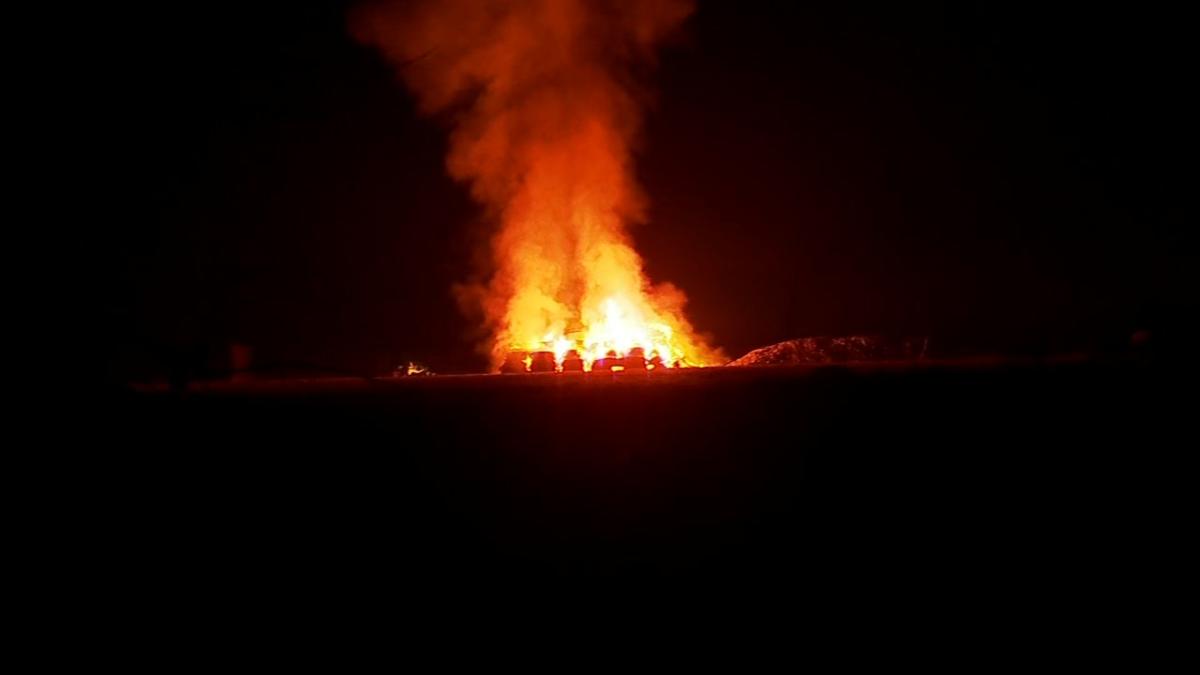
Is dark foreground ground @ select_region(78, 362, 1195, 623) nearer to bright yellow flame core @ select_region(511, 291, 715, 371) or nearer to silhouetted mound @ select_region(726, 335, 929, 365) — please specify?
silhouetted mound @ select_region(726, 335, 929, 365)

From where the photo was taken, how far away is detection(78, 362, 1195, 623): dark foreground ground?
4.92 ft

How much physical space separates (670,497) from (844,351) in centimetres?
479

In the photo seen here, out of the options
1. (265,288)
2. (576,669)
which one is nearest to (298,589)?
(576,669)

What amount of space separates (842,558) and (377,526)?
945mm

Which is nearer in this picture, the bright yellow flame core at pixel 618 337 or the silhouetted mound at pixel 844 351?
the silhouetted mound at pixel 844 351

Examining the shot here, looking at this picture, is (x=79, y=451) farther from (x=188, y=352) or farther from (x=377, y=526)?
(x=377, y=526)

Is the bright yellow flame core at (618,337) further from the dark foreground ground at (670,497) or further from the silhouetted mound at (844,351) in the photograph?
the dark foreground ground at (670,497)

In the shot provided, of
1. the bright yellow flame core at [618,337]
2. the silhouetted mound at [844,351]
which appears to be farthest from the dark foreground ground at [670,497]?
the bright yellow flame core at [618,337]

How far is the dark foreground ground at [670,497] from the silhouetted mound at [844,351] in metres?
3.10

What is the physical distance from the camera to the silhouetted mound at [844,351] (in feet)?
18.2

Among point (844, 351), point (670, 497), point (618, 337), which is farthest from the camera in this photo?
point (618, 337)

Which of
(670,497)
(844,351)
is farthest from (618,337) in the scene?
(670,497)

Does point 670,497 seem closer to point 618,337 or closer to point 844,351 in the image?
point 844,351

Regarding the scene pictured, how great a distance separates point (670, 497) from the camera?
5.16ft
